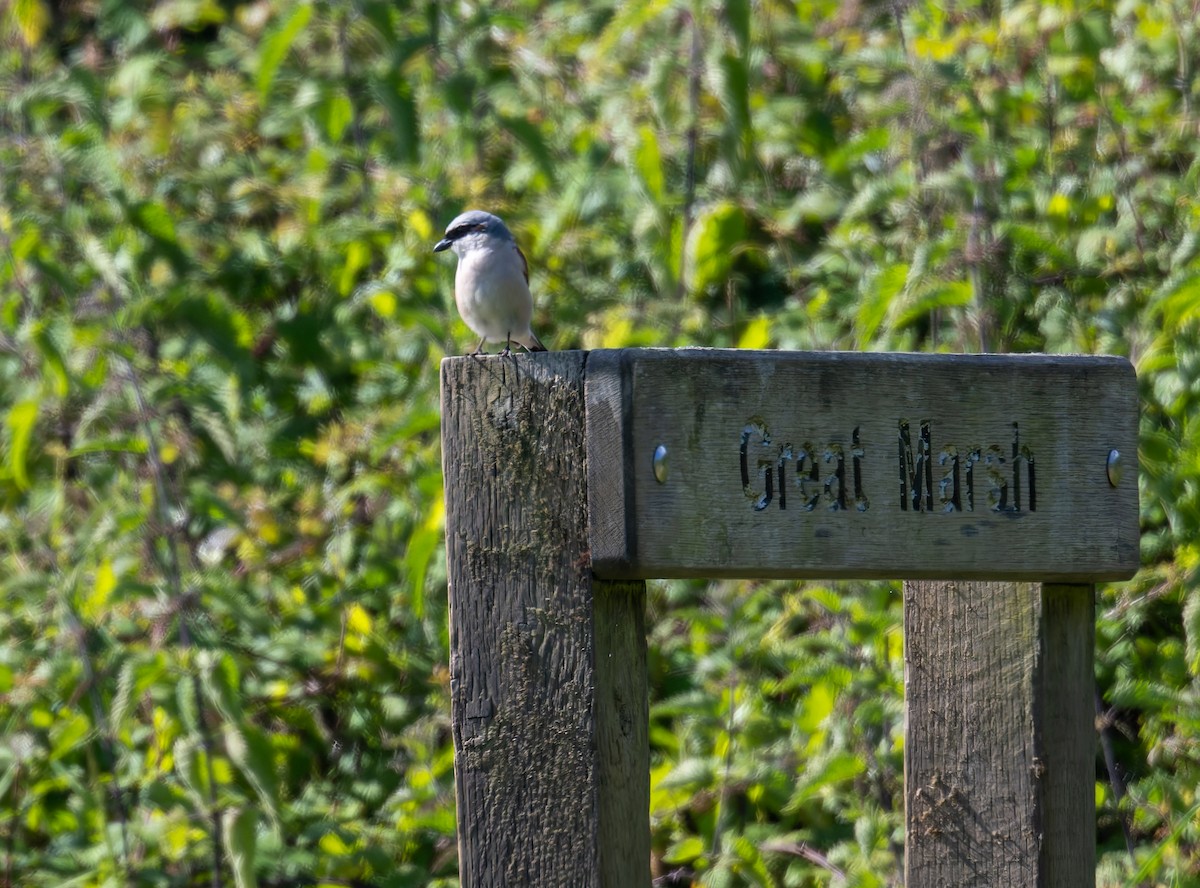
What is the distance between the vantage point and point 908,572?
1852 mm

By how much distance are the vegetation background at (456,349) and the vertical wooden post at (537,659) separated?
1.47m

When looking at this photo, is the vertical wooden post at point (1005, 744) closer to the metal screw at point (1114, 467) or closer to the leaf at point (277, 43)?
the metal screw at point (1114, 467)

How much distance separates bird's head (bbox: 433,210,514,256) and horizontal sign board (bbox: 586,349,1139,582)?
2212 mm

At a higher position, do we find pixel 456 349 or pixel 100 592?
pixel 456 349

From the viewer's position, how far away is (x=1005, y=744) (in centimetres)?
205

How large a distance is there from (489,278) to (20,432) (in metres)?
1.34

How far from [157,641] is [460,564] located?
7.09 ft

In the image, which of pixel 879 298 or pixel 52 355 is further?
pixel 52 355

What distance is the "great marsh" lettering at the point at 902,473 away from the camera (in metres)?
1.82

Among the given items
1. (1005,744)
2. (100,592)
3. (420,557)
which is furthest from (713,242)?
(1005,744)

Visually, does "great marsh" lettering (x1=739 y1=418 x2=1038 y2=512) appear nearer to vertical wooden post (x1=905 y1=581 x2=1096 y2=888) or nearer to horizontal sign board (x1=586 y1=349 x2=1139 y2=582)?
horizontal sign board (x1=586 y1=349 x2=1139 y2=582)

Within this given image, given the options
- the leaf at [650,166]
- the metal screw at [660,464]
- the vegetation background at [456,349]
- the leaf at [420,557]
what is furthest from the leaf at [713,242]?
the metal screw at [660,464]

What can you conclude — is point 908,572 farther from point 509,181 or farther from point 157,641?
point 509,181

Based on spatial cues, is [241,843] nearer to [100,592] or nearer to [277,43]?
[100,592]
